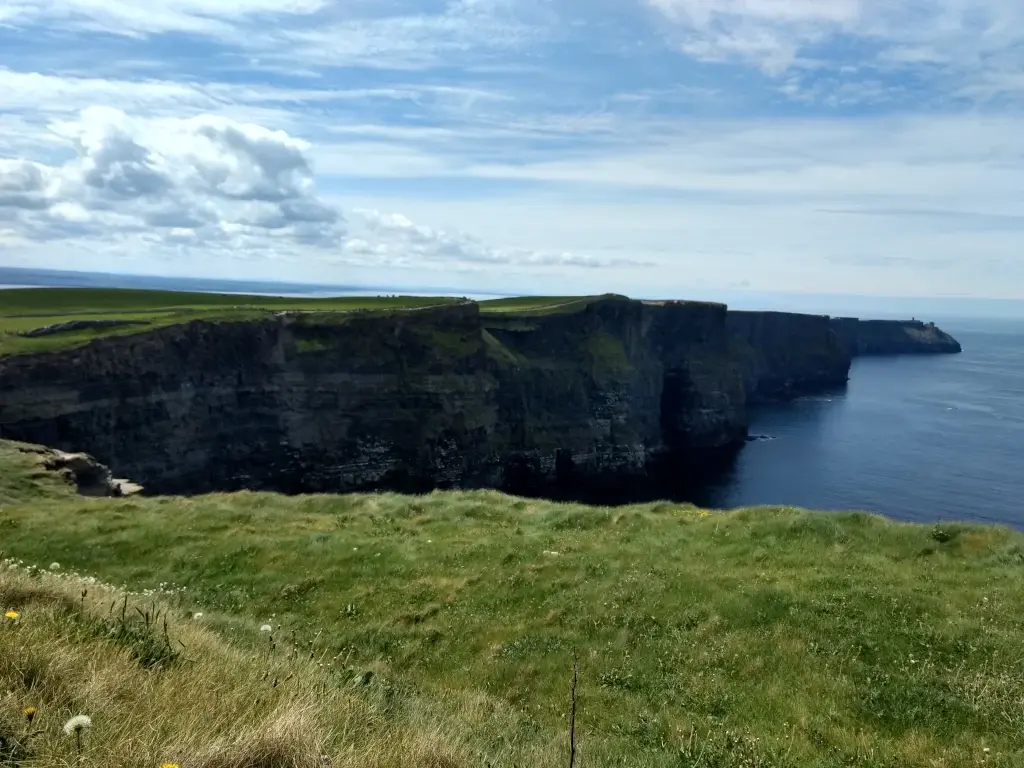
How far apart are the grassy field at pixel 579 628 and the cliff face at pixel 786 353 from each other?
484 ft

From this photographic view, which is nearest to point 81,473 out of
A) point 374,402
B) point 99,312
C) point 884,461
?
point 374,402

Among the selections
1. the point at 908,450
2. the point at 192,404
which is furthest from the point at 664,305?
the point at 192,404

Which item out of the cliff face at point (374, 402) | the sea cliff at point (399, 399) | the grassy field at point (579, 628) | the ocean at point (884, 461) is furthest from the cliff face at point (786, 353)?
the grassy field at point (579, 628)

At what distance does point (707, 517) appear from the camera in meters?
21.1

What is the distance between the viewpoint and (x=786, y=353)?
172 metres

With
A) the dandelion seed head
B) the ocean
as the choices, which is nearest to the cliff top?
the ocean

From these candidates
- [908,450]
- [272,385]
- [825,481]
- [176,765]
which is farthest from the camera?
[908,450]

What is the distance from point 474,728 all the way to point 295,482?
7042 centimetres

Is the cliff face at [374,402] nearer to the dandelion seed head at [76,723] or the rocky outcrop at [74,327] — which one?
the rocky outcrop at [74,327]

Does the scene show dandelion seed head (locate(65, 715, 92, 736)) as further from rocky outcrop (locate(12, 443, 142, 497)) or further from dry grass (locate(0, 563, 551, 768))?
rocky outcrop (locate(12, 443, 142, 497))

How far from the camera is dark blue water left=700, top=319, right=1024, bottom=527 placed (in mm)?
78875

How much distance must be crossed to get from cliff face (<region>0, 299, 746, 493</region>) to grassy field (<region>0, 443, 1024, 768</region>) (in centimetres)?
4325

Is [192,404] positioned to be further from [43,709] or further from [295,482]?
[43,709]

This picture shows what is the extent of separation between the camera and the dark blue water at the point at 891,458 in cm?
7888
